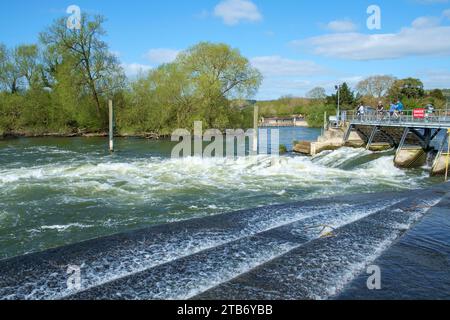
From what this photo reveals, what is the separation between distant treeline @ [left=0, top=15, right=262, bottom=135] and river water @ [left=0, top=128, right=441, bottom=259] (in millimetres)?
28677

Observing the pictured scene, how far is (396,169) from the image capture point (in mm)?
23781

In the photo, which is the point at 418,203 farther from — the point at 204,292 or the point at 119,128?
the point at 119,128

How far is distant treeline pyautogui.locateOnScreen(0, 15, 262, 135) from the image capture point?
2163 inches

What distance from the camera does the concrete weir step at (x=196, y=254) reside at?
592 centimetres

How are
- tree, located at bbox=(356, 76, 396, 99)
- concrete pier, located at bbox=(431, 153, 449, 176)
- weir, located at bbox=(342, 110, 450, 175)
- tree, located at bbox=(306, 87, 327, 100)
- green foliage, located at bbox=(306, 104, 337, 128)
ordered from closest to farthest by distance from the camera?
concrete pier, located at bbox=(431, 153, 449, 176) < weir, located at bbox=(342, 110, 450, 175) < green foliage, located at bbox=(306, 104, 337, 128) < tree, located at bbox=(356, 76, 396, 99) < tree, located at bbox=(306, 87, 327, 100)

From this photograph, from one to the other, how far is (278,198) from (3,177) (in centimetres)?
1400

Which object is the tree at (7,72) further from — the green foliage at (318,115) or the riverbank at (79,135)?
the green foliage at (318,115)

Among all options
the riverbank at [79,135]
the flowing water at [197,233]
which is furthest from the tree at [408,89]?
the flowing water at [197,233]

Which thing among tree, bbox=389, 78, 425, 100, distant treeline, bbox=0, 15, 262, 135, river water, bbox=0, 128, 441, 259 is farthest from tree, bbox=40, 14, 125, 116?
tree, bbox=389, 78, 425, 100

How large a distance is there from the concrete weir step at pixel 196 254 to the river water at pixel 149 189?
2864 mm

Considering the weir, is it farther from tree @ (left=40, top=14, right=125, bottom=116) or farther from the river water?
tree @ (left=40, top=14, right=125, bottom=116)

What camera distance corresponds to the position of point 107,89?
192 ft
